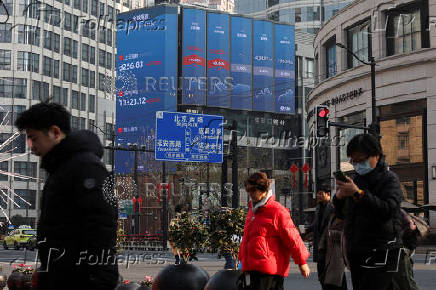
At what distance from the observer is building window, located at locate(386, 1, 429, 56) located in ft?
114

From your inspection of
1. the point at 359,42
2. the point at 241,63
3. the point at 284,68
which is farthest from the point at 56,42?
the point at 359,42

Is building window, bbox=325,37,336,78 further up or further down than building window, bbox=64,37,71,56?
further down

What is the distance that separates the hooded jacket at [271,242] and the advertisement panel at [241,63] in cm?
7869

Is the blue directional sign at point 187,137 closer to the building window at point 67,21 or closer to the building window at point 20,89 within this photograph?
the building window at point 20,89

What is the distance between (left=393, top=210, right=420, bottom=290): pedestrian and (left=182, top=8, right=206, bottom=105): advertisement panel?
74678 mm

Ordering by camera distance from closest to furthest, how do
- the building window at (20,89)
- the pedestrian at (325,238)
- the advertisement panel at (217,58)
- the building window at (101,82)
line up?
the pedestrian at (325,238) → the advertisement panel at (217,58) → the building window at (20,89) → the building window at (101,82)

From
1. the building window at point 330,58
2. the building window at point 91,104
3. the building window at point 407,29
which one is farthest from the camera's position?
the building window at point 91,104

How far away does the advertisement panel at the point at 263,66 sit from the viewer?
8775 cm

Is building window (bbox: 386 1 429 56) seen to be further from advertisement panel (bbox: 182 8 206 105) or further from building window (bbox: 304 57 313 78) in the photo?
building window (bbox: 304 57 313 78)

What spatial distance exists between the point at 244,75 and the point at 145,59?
12.2 metres

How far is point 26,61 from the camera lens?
9569cm

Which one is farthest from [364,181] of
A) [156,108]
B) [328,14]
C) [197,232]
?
[328,14]

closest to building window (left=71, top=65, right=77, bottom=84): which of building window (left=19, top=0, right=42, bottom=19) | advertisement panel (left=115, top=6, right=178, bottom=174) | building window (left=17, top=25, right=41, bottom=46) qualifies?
building window (left=17, top=25, right=41, bottom=46)

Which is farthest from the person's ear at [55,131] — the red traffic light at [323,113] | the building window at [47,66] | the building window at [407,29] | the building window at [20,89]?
the building window at [47,66]
